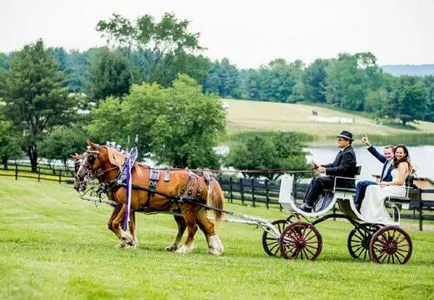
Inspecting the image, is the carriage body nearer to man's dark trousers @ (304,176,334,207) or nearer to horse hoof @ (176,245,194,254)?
man's dark trousers @ (304,176,334,207)

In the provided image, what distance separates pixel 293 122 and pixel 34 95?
2679 inches

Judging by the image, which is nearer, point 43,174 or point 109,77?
point 43,174

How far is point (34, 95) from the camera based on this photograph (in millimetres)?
67250

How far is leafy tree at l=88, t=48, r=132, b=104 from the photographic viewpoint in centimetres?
7338

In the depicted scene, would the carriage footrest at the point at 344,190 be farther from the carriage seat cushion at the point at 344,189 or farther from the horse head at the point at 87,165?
the horse head at the point at 87,165

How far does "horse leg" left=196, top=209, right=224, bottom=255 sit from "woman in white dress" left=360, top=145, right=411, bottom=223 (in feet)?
9.03

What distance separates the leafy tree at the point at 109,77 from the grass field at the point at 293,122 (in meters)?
38.9

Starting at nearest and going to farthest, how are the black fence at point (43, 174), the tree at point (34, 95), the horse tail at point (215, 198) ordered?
the horse tail at point (215, 198) < the black fence at point (43, 174) < the tree at point (34, 95)

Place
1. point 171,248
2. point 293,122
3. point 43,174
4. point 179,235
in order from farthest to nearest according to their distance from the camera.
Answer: point 293,122 → point 43,174 → point 179,235 → point 171,248

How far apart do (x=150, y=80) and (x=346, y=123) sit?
206 ft

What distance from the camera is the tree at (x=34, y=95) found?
219ft

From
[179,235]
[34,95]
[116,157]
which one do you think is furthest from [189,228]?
[34,95]

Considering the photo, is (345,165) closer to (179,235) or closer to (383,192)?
(383,192)

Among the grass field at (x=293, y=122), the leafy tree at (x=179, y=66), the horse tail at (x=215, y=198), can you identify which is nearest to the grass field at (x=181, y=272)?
the horse tail at (x=215, y=198)
